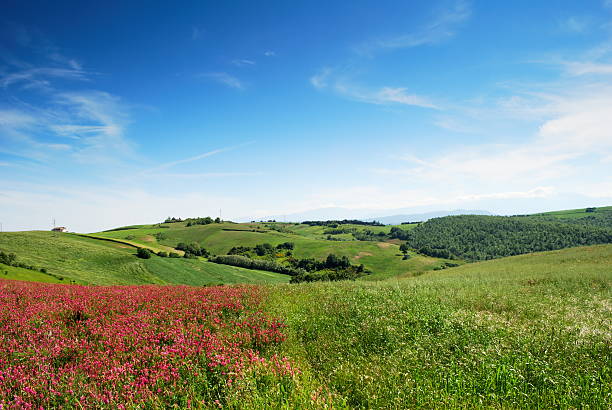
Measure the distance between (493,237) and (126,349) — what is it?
18318 cm

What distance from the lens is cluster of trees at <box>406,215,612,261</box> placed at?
433ft

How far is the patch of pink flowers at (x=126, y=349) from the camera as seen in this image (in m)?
4.45

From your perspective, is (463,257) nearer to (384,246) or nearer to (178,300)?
(384,246)

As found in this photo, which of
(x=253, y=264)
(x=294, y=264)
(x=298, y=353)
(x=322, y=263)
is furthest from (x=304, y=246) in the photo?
(x=298, y=353)

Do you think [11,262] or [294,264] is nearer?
[11,262]

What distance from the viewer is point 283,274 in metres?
87.8

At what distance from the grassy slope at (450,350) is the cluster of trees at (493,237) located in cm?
13510

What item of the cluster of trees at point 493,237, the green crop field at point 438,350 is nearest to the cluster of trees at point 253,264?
the cluster of trees at point 493,237

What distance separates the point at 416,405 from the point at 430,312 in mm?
4727

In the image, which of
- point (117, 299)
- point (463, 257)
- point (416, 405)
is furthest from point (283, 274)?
point (463, 257)

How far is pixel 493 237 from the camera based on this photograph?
156 m

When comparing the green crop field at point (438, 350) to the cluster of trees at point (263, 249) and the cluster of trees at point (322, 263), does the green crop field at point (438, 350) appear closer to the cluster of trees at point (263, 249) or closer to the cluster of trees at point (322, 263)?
the cluster of trees at point (322, 263)

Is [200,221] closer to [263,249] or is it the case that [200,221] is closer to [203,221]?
[203,221]

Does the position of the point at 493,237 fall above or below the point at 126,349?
below
